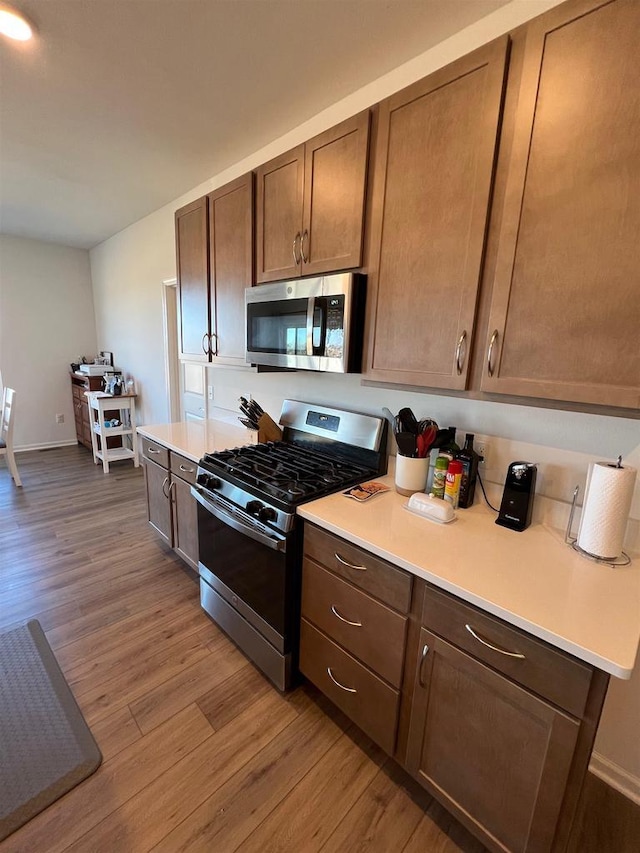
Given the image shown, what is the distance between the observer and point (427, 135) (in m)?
1.29

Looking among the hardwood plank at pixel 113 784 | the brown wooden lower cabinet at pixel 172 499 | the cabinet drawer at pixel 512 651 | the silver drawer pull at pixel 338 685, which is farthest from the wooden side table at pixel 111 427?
the cabinet drawer at pixel 512 651

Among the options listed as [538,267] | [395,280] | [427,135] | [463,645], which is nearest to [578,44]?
[427,135]

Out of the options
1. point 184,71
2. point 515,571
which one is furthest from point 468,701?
point 184,71

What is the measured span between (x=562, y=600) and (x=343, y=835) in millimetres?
1069

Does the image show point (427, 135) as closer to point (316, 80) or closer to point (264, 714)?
point (316, 80)

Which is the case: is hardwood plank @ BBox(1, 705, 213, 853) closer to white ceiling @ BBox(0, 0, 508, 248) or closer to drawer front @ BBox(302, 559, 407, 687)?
drawer front @ BBox(302, 559, 407, 687)

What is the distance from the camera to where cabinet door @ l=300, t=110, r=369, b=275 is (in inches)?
59.1

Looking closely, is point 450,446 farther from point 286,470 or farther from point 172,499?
point 172,499

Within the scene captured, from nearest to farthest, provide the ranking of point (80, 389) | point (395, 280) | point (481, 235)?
point (481, 235) → point (395, 280) → point (80, 389)

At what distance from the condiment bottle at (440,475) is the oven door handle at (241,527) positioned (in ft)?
2.11

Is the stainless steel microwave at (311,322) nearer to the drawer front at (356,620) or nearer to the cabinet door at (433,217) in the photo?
the cabinet door at (433,217)

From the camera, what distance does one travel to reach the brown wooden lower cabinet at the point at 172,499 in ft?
7.26

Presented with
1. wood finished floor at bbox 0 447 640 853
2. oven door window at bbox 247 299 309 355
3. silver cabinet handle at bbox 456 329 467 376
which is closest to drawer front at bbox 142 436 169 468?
wood finished floor at bbox 0 447 640 853

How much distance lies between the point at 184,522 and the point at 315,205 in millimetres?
1896
